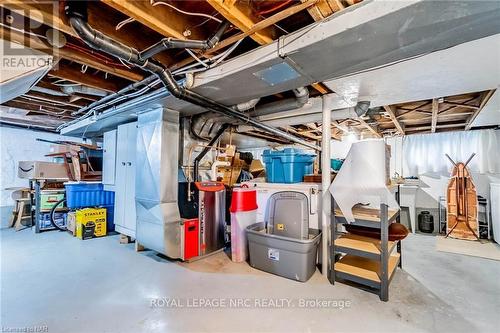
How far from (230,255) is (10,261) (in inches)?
116

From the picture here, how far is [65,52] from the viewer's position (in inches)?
80.4

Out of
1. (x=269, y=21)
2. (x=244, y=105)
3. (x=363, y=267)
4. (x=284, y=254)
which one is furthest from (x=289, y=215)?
(x=269, y=21)

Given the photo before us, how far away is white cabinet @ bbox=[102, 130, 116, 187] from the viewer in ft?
14.3

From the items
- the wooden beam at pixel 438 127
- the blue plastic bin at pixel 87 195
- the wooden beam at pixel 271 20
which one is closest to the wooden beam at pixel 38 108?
the blue plastic bin at pixel 87 195

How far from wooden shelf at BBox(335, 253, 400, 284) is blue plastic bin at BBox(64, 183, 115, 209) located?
4.55 m

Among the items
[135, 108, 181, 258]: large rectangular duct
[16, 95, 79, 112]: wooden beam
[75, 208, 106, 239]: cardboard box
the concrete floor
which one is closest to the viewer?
the concrete floor

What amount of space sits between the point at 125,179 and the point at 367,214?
3.83m

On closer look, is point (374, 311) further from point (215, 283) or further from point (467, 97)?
point (467, 97)

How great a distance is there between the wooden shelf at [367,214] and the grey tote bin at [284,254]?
43 cm
